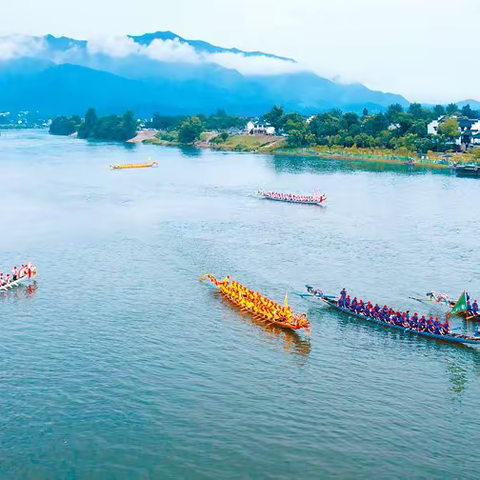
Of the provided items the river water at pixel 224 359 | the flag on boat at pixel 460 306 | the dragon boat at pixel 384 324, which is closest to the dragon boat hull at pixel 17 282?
the river water at pixel 224 359

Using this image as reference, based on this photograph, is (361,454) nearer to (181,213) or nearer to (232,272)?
(232,272)

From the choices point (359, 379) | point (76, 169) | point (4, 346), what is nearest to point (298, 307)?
point (359, 379)

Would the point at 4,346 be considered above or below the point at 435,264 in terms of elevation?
below

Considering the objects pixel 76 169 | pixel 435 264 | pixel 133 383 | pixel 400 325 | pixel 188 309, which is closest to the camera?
pixel 133 383

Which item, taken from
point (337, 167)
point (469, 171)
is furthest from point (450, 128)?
point (337, 167)

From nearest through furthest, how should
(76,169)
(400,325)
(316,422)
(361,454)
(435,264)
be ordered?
(361,454) < (316,422) < (400,325) < (435,264) < (76,169)

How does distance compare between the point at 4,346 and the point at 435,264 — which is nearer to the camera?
the point at 4,346

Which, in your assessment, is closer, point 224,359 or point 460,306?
point 224,359

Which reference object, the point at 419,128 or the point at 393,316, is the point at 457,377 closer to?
the point at 393,316
